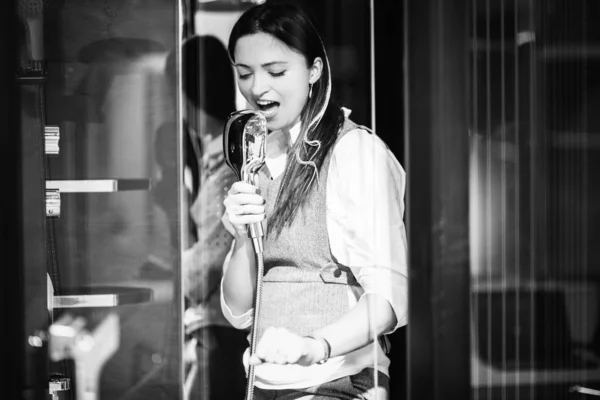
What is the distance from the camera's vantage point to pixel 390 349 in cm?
125

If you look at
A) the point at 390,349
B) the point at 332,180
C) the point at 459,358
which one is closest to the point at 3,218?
the point at 332,180

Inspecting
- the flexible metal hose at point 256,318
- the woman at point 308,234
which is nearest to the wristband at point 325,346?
the woman at point 308,234

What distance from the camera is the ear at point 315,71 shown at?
124 centimetres

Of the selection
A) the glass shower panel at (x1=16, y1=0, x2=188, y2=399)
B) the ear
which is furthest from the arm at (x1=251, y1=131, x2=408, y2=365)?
the glass shower panel at (x1=16, y1=0, x2=188, y2=399)

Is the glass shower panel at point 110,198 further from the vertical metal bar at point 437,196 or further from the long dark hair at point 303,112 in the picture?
the vertical metal bar at point 437,196

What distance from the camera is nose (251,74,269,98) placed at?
123cm

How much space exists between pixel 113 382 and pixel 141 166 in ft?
1.52

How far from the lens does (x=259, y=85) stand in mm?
1229

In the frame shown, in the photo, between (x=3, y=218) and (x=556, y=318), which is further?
(x=556, y=318)

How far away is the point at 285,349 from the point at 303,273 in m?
0.16

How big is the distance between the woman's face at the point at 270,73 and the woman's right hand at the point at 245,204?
0.16 m

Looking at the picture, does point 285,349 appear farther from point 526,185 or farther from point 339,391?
point 526,185

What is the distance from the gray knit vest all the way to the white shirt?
2 centimetres

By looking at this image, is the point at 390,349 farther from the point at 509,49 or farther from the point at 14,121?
the point at 14,121
